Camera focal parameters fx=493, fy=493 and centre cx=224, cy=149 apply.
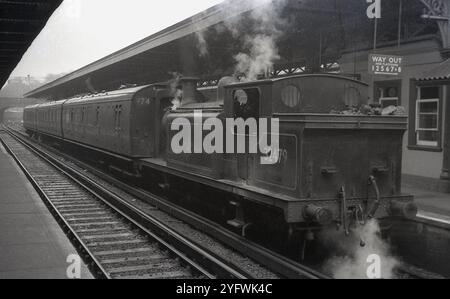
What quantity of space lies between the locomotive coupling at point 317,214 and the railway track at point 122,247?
1138 millimetres

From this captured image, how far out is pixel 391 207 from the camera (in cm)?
708

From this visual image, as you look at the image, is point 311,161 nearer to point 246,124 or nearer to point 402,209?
point 246,124

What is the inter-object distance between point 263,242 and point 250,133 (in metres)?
1.82

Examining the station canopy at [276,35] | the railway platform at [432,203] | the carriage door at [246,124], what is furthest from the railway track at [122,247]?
the railway platform at [432,203]

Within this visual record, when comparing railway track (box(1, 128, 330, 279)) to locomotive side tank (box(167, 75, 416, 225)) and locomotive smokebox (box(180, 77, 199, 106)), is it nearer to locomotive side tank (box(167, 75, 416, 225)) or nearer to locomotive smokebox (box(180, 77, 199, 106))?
locomotive side tank (box(167, 75, 416, 225))

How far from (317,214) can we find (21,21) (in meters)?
6.87

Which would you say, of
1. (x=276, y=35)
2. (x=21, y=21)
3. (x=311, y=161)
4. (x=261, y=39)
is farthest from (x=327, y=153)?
(x=276, y=35)

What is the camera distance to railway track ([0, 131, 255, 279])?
6562mm

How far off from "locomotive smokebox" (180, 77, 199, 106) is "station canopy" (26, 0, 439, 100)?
1.08m

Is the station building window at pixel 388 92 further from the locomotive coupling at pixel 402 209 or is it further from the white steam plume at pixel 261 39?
the locomotive coupling at pixel 402 209

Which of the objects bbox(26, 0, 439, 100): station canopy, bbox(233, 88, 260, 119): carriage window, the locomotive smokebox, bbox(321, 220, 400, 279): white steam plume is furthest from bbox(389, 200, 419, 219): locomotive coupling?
the locomotive smokebox

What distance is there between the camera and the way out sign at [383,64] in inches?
417
